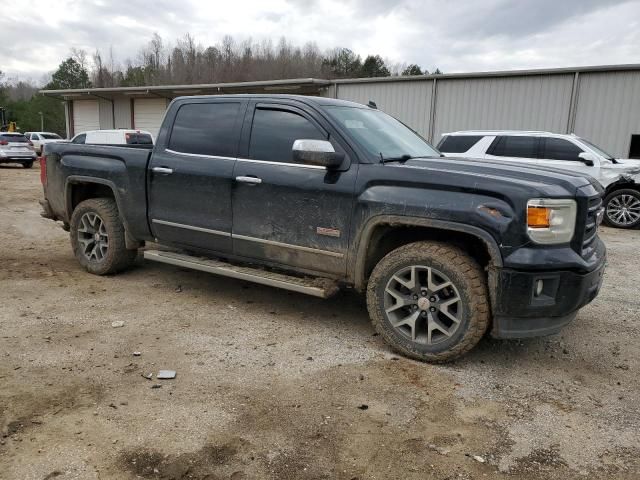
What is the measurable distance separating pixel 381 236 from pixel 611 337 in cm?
226

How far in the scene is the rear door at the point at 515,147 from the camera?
34.0 feet

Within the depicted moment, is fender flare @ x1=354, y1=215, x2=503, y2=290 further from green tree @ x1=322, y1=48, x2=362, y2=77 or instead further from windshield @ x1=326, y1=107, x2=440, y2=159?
green tree @ x1=322, y1=48, x2=362, y2=77

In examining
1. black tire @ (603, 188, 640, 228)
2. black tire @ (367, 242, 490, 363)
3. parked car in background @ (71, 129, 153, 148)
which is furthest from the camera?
parked car in background @ (71, 129, 153, 148)

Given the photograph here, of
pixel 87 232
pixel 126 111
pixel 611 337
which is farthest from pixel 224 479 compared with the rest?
pixel 126 111

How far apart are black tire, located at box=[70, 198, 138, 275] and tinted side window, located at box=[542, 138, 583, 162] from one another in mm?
8234

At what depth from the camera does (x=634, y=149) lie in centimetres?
1516

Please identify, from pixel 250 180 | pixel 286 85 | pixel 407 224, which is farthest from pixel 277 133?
pixel 286 85

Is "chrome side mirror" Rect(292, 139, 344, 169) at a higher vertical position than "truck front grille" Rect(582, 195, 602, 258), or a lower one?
higher

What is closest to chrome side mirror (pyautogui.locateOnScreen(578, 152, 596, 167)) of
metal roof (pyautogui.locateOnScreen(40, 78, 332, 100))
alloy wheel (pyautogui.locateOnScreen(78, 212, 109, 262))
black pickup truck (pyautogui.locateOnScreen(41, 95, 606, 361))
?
black pickup truck (pyautogui.locateOnScreen(41, 95, 606, 361))

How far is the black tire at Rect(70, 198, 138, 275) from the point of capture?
560cm

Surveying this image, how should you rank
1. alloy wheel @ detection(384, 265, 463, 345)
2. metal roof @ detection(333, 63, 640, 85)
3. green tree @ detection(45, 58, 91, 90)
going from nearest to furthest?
alloy wheel @ detection(384, 265, 463, 345)
metal roof @ detection(333, 63, 640, 85)
green tree @ detection(45, 58, 91, 90)

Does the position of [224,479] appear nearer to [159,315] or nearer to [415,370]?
[415,370]

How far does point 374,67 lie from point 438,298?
63.3 meters

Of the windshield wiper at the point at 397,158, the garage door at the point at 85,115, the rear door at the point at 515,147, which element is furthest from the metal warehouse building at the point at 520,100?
the garage door at the point at 85,115
